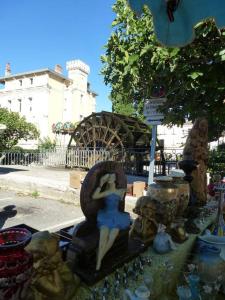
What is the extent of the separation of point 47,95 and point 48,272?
26370 mm

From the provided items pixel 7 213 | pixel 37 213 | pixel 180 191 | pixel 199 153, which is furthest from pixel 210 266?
pixel 7 213

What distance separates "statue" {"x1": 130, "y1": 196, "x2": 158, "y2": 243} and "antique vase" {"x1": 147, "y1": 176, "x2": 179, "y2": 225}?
44mm

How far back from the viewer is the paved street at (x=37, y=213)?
17.0ft

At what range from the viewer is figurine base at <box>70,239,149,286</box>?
1.48m

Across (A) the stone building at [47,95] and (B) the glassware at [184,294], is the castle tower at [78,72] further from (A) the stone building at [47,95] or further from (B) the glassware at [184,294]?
(B) the glassware at [184,294]

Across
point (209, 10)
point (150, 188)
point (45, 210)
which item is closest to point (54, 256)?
point (150, 188)

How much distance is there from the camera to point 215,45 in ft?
13.8

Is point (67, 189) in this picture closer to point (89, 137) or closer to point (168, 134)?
point (89, 137)

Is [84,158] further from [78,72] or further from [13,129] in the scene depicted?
[78,72]

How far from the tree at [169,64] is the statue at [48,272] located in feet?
10.4

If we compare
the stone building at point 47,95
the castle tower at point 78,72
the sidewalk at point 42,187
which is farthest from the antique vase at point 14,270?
the castle tower at point 78,72

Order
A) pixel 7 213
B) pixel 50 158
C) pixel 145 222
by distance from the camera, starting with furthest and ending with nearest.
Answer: pixel 50 158, pixel 7 213, pixel 145 222

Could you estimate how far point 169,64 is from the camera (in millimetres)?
4160

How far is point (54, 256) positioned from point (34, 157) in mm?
16162
